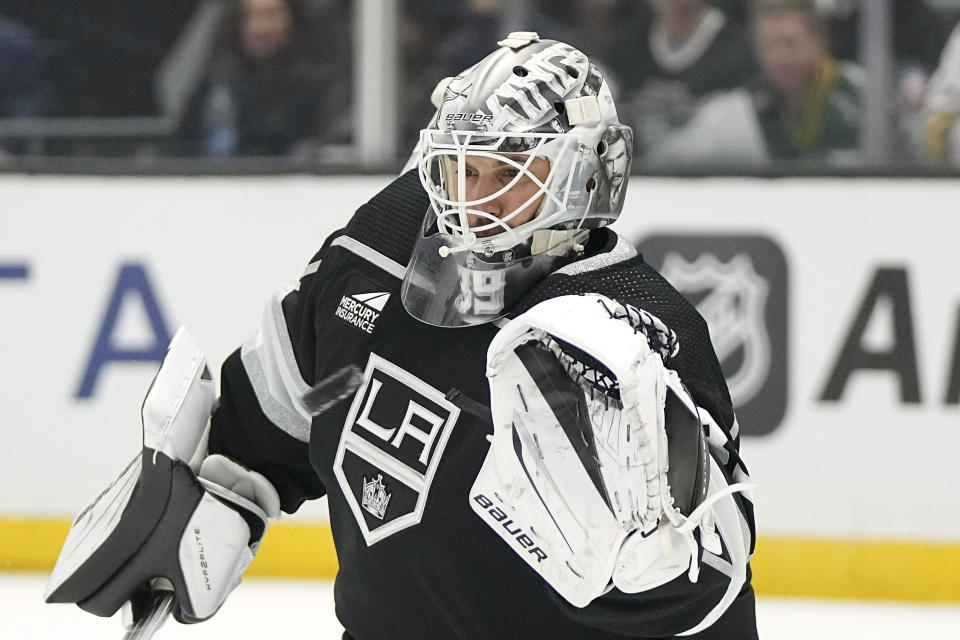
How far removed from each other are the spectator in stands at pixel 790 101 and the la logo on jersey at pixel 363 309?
205 cm

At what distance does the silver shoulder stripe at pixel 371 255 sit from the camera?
186cm

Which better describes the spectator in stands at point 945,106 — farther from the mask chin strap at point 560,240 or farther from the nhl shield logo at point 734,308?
the mask chin strap at point 560,240

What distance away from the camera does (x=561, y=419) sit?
1.45 meters

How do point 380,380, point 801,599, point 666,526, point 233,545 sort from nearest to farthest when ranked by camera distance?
point 666,526, point 380,380, point 233,545, point 801,599

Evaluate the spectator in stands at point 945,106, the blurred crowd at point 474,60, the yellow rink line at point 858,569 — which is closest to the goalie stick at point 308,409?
the yellow rink line at point 858,569

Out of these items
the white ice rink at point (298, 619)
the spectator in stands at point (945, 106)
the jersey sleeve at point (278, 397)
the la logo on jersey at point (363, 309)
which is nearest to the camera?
the la logo on jersey at point (363, 309)

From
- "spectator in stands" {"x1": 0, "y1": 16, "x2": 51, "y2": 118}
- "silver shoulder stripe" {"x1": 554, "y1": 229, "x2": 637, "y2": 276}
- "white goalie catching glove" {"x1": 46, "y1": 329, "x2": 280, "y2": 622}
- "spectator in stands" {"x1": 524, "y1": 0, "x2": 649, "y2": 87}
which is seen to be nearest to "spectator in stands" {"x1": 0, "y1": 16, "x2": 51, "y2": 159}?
"spectator in stands" {"x1": 0, "y1": 16, "x2": 51, "y2": 118}

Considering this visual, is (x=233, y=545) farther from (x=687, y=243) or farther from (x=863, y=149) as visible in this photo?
(x=863, y=149)

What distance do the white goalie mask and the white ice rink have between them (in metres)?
1.69

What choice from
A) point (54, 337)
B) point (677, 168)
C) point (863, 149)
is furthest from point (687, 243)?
point (54, 337)

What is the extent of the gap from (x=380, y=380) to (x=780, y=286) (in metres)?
1.99

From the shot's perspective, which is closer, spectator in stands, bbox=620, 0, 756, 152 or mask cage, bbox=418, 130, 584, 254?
mask cage, bbox=418, 130, 584, 254

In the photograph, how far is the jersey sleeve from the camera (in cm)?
195

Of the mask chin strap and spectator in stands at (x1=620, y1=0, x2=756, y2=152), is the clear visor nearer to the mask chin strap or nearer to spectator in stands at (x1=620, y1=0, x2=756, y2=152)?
the mask chin strap
